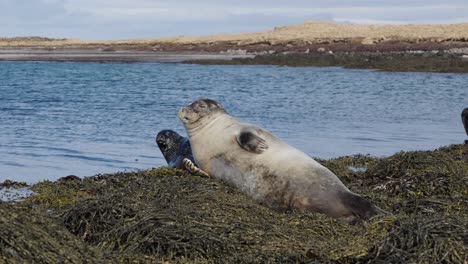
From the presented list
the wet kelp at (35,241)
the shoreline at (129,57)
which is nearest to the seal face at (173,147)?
the wet kelp at (35,241)

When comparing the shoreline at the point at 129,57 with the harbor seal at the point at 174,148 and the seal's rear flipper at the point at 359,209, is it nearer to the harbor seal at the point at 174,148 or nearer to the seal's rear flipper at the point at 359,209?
the harbor seal at the point at 174,148

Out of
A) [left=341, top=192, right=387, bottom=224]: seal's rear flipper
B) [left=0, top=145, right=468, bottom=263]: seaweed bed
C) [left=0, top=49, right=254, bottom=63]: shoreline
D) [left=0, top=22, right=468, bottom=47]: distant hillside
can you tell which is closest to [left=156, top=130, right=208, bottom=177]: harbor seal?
[left=0, top=145, right=468, bottom=263]: seaweed bed

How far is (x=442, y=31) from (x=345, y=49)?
12445 millimetres

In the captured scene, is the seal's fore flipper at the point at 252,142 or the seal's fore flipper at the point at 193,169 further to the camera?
the seal's fore flipper at the point at 193,169

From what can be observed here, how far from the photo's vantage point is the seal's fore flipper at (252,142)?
798cm

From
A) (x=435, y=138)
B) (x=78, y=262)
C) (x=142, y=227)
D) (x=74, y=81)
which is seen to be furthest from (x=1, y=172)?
(x=74, y=81)

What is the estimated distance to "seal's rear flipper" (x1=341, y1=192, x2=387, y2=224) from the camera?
6.89 meters

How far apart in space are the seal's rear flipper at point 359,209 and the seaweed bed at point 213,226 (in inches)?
9.0

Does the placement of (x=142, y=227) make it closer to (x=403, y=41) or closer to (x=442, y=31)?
(x=403, y=41)

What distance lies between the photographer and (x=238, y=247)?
564 centimetres

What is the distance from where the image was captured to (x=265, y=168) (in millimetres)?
7816

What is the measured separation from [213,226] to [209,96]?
20502 mm

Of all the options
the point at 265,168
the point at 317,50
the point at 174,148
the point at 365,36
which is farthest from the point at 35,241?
Answer: the point at 365,36

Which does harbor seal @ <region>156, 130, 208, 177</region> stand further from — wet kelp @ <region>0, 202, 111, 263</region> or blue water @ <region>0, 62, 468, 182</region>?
wet kelp @ <region>0, 202, 111, 263</region>
